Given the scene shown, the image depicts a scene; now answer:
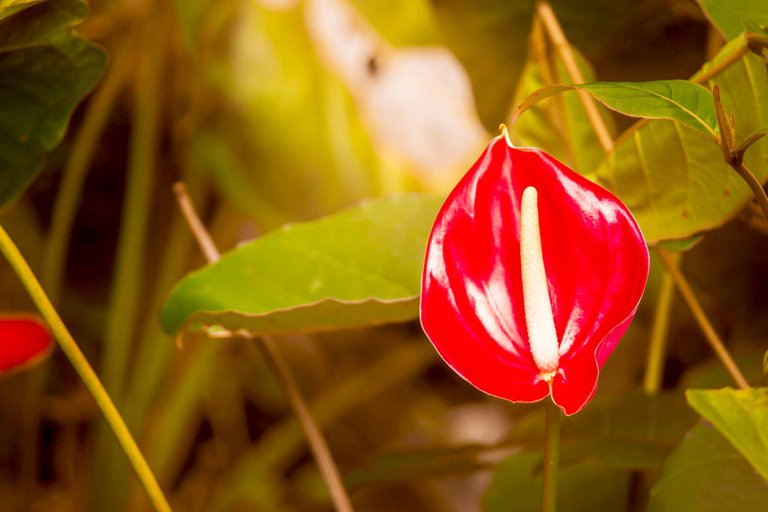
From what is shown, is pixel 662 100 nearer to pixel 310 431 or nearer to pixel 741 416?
pixel 741 416

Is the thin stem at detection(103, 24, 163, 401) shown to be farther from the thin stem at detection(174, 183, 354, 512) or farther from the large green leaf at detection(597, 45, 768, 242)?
the large green leaf at detection(597, 45, 768, 242)

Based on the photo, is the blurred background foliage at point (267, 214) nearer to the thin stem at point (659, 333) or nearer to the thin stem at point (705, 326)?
the thin stem at point (659, 333)

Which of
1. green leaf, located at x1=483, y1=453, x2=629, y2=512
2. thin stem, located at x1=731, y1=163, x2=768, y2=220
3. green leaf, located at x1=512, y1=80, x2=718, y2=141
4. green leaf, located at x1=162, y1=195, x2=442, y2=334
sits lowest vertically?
green leaf, located at x1=483, y1=453, x2=629, y2=512

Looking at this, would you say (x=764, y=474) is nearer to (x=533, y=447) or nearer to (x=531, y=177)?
(x=531, y=177)

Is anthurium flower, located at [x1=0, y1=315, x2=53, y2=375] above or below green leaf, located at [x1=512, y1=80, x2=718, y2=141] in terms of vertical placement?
below

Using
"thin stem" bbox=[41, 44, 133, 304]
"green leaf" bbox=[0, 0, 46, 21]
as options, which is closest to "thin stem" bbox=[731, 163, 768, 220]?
"green leaf" bbox=[0, 0, 46, 21]
